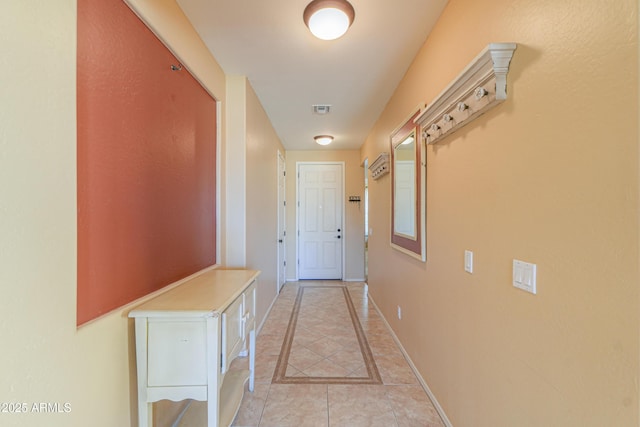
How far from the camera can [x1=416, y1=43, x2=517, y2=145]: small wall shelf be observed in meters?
1.09

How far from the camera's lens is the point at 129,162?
1250 millimetres

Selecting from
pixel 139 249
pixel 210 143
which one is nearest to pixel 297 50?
pixel 210 143

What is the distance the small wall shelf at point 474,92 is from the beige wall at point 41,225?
152 centimetres

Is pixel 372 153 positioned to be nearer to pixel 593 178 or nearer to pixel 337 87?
pixel 337 87

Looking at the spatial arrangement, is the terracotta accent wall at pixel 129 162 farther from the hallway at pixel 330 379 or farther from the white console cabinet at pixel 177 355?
the hallway at pixel 330 379

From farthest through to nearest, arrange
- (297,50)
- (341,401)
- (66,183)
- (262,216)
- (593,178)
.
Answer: (262,216)
(297,50)
(341,401)
(66,183)
(593,178)

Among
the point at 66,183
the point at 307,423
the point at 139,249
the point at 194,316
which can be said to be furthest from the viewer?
the point at 307,423

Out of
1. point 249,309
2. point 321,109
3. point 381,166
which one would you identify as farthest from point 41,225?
point 381,166

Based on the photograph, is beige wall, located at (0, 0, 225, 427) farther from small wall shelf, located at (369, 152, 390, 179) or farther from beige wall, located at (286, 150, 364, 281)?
beige wall, located at (286, 150, 364, 281)

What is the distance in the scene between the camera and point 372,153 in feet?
13.8

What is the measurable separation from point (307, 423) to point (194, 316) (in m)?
1.12

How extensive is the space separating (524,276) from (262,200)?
109 inches

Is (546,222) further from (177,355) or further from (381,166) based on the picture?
(381,166)

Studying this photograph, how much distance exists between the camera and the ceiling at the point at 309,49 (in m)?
1.69
